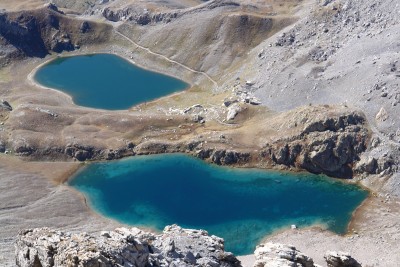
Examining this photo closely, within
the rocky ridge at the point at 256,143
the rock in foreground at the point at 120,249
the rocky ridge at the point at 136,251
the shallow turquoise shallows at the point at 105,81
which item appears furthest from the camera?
the shallow turquoise shallows at the point at 105,81

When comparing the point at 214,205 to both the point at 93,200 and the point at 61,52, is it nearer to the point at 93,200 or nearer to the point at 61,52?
the point at 93,200

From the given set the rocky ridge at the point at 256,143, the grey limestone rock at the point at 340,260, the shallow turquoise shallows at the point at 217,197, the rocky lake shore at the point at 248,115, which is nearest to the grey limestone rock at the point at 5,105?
the rocky lake shore at the point at 248,115

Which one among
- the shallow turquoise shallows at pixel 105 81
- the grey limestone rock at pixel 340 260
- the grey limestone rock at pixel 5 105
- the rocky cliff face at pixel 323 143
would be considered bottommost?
the grey limestone rock at pixel 5 105

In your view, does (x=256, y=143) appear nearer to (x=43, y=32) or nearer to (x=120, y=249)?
(x=120, y=249)

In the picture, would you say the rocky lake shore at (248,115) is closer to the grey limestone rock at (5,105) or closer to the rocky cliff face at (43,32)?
the grey limestone rock at (5,105)

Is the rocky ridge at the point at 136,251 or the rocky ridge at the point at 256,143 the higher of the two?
the rocky ridge at the point at 136,251

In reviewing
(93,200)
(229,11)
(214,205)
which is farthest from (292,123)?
(229,11)

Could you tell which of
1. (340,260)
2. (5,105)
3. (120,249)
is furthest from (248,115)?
(120,249)
